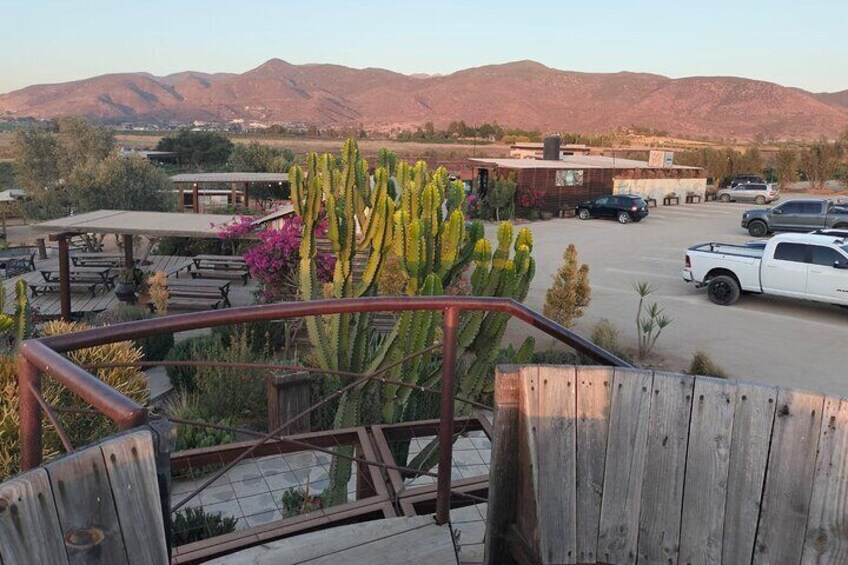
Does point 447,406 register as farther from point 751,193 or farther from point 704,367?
point 751,193

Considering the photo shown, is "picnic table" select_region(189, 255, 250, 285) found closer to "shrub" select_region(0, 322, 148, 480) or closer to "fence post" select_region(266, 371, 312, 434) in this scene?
"shrub" select_region(0, 322, 148, 480)

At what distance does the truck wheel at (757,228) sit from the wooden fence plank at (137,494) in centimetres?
3009

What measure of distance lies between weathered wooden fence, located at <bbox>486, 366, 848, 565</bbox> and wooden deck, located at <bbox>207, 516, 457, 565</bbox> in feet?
1.18

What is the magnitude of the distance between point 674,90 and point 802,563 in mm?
170598

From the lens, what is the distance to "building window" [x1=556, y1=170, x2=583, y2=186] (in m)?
35.5

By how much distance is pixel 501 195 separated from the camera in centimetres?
3300

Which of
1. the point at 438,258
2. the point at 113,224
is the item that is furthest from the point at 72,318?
the point at 438,258

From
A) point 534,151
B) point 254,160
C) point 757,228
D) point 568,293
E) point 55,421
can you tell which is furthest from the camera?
point 534,151

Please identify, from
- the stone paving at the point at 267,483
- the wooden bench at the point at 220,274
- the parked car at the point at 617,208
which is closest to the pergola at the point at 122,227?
the wooden bench at the point at 220,274

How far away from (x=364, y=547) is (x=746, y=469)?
1.48m

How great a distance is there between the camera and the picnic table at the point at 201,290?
1487 cm

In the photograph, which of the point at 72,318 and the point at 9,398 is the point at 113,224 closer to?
the point at 72,318

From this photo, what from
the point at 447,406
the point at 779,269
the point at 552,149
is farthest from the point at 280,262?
the point at 552,149

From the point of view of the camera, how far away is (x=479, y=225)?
736cm
